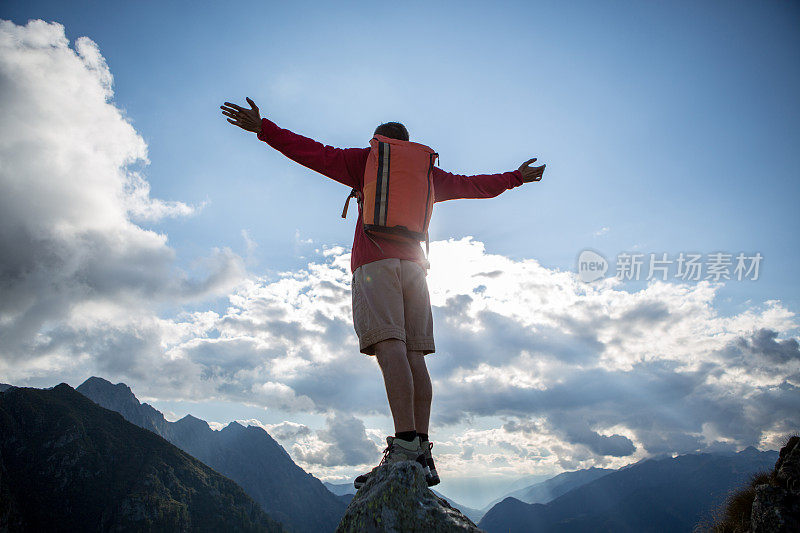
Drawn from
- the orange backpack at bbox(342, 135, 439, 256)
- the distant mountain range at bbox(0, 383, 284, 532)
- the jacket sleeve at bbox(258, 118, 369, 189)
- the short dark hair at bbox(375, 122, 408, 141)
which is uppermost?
the short dark hair at bbox(375, 122, 408, 141)

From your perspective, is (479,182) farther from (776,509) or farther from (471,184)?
(776,509)

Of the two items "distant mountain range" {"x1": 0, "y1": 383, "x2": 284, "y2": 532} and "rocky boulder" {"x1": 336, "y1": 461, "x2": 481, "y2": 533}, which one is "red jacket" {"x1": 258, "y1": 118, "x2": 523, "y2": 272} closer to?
"rocky boulder" {"x1": 336, "y1": 461, "x2": 481, "y2": 533}

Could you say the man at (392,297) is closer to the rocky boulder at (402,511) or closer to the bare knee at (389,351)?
the bare knee at (389,351)

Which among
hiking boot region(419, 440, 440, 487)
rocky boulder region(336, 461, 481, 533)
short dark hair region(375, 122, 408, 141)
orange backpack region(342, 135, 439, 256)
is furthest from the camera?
short dark hair region(375, 122, 408, 141)

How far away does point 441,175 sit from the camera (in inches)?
223

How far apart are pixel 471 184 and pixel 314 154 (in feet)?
7.21

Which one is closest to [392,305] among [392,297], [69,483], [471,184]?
[392,297]

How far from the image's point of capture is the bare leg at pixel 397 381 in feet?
12.5

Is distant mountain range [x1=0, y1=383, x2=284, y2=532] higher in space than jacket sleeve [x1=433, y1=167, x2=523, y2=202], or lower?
lower

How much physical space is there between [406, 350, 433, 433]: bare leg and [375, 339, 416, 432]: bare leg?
373mm

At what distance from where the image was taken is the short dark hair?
17.1 feet

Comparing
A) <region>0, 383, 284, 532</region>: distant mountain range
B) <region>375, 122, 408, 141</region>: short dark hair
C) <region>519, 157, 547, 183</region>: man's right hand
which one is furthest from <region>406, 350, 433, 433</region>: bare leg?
<region>0, 383, 284, 532</region>: distant mountain range

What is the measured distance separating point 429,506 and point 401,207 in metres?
2.96

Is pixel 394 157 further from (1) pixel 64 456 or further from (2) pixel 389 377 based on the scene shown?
(1) pixel 64 456
